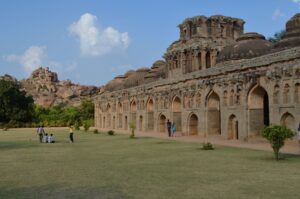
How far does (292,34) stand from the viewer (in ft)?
78.7

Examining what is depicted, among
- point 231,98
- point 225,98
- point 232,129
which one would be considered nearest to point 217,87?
point 225,98

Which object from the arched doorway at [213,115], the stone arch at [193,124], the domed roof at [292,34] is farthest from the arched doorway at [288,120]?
the stone arch at [193,124]

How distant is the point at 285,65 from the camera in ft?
59.9

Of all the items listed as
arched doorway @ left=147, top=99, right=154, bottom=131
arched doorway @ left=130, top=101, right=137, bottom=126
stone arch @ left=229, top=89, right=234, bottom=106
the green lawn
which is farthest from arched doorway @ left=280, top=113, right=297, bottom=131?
arched doorway @ left=130, top=101, right=137, bottom=126

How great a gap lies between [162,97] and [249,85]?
39.0ft

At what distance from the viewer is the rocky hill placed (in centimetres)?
7981

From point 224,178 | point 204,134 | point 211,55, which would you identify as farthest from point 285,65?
point 211,55

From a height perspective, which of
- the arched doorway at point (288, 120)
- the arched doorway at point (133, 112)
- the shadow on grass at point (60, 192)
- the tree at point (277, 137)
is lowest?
the shadow on grass at point (60, 192)

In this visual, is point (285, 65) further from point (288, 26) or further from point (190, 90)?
point (190, 90)

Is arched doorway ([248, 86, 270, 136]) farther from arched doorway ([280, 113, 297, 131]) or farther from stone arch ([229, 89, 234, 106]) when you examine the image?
arched doorway ([280, 113, 297, 131])

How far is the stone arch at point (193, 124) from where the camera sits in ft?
90.7

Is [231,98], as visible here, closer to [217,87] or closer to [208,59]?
[217,87]

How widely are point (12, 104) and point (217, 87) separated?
3668 cm

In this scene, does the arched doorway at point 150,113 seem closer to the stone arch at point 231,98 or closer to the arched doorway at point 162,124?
the arched doorway at point 162,124
